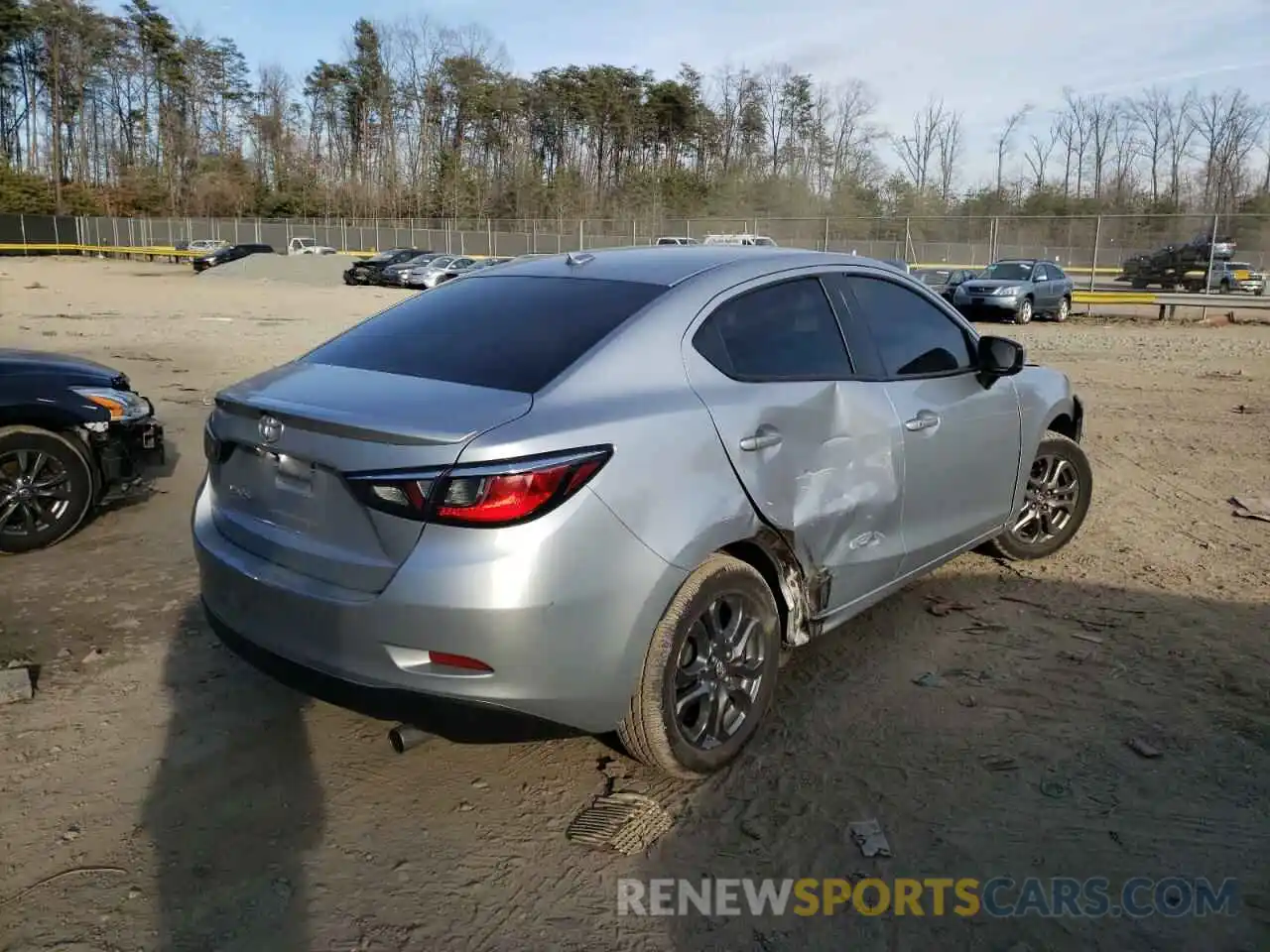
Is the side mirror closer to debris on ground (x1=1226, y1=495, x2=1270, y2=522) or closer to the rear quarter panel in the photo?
the rear quarter panel

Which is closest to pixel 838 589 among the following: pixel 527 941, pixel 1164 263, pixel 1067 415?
pixel 527 941

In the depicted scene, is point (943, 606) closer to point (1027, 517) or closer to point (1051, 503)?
point (1027, 517)

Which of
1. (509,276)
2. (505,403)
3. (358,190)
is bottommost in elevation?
(505,403)

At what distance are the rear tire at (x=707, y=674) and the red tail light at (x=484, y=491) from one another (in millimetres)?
592

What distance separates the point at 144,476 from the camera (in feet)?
19.7

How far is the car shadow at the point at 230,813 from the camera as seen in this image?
8.46 feet

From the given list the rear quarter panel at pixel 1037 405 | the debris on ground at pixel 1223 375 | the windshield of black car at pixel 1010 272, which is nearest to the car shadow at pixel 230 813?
the rear quarter panel at pixel 1037 405

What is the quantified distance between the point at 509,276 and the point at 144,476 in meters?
3.31

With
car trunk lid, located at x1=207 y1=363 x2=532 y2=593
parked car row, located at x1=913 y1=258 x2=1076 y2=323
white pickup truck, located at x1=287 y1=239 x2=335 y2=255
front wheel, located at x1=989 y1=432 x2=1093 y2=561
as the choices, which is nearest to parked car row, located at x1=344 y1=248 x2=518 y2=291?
white pickup truck, located at x1=287 y1=239 x2=335 y2=255

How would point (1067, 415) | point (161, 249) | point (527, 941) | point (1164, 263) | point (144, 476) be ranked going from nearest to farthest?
point (527, 941), point (1067, 415), point (144, 476), point (1164, 263), point (161, 249)

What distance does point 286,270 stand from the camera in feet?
142

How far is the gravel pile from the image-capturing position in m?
42.2

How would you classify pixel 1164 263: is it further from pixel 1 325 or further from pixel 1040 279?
pixel 1 325

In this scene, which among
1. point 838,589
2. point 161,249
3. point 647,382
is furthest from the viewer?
point 161,249
